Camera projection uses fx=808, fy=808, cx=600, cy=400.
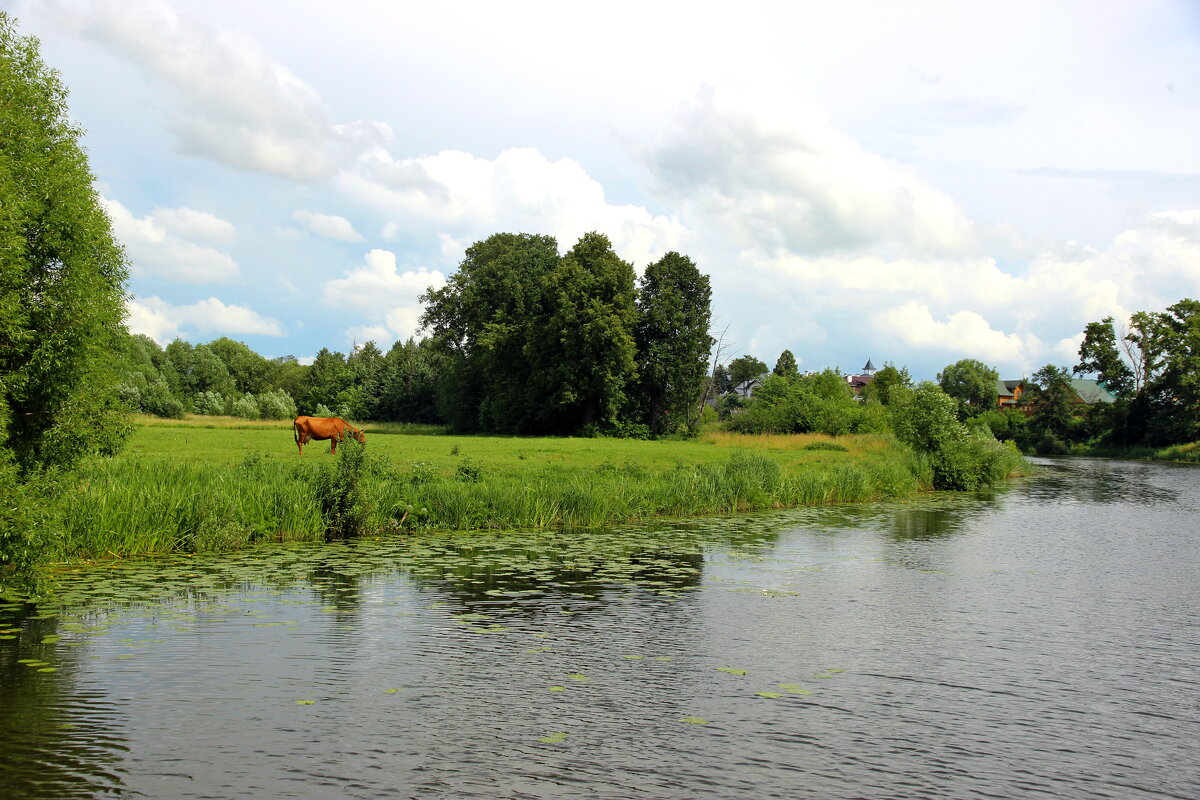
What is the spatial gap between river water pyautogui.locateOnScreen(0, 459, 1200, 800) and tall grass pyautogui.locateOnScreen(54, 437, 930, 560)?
40.5 inches

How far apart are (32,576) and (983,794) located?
1211 cm

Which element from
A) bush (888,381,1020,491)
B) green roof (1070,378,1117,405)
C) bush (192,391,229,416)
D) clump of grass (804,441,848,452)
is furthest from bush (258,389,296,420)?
green roof (1070,378,1117,405)

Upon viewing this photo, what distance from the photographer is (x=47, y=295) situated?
12.8 metres

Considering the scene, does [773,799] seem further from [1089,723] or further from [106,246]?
[106,246]

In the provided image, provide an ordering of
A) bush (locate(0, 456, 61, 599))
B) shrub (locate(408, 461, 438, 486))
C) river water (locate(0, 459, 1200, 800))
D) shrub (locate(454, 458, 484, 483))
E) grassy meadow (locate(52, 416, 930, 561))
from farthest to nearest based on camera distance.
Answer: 1. shrub (locate(454, 458, 484, 483))
2. shrub (locate(408, 461, 438, 486))
3. grassy meadow (locate(52, 416, 930, 561))
4. bush (locate(0, 456, 61, 599))
5. river water (locate(0, 459, 1200, 800))

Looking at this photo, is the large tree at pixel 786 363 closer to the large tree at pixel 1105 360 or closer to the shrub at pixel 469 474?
the large tree at pixel 1105 360

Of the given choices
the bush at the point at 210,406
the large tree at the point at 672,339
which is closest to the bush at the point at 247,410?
the bush at the point at 210,406

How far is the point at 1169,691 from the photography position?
9211mm

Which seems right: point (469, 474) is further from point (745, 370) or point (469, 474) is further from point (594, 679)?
point (745, 370)

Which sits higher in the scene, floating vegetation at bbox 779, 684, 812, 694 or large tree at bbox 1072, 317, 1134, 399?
large tree at bbox 1072, 317, 1134, 399

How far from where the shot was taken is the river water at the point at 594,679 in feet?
21.8

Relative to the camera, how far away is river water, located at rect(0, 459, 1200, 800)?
21.8ft

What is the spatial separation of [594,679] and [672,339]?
55.1 m

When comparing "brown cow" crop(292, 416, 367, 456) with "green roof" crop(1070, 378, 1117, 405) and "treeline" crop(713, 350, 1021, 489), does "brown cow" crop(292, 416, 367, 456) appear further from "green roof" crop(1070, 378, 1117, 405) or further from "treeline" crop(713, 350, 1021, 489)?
"green roof" crop(1070, 378, 1117, 405)
